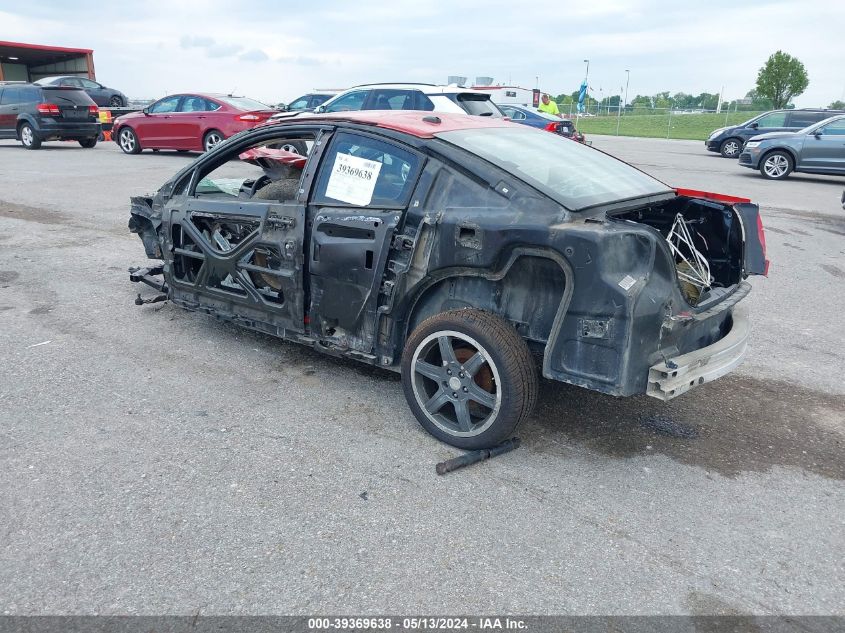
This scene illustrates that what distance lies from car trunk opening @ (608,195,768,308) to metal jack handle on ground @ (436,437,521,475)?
4.50 feet

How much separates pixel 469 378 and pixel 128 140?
16.5 metres

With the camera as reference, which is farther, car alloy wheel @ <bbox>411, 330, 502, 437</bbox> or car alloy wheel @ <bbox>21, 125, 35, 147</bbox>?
car alloy wheel @ <bbox>21, 125, 35, 147</bbox>

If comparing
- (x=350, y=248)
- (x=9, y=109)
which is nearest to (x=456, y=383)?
(x=350, y=248)

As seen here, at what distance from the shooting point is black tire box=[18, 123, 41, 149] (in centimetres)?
1795

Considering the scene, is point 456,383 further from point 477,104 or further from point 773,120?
point 773,120

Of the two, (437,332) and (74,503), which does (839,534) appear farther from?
(74,503)

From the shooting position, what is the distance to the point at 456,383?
3.54 meters

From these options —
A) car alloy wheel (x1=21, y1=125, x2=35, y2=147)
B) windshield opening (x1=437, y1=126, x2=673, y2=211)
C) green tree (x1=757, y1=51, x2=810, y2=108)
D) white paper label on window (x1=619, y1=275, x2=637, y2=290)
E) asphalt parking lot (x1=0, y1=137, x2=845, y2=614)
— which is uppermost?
green tree (x1=757, y1=51, x2=810, y2=108)

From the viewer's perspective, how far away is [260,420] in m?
3.88

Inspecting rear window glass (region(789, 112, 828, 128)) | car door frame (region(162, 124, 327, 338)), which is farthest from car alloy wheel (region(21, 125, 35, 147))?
rear window glass (region(789, 112, 828, 128))

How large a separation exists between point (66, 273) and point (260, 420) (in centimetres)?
403

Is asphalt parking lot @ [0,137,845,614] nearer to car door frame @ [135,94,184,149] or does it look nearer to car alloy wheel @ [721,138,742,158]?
car door frame @ [135,94,184,149]

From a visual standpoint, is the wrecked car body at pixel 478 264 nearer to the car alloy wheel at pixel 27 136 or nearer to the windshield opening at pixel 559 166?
the windshield opening at pixel 559 166

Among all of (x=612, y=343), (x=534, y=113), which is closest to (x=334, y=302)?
(x=612, y=343)
